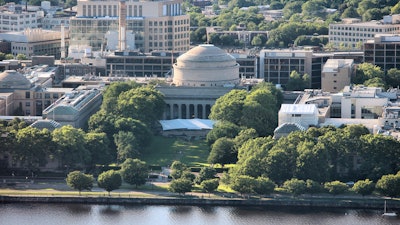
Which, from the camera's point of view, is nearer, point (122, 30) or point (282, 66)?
point (282, 66)

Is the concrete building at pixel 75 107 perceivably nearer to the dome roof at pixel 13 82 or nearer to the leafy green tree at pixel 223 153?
the dome roof at pixel 13 82

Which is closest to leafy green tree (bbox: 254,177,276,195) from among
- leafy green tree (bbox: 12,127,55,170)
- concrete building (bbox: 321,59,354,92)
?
leafy green tree (bbox: 12,127,55,170)

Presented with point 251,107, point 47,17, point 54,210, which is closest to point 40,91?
point 251,107

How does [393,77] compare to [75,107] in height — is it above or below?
above

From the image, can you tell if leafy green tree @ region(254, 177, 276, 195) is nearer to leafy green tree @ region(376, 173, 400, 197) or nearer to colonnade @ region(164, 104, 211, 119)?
leafy green tree @ region(376, 173, 400, 197)

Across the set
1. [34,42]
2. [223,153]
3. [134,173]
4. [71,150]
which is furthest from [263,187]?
[34,42]

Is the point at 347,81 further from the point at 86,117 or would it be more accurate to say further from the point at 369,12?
the point at 369,12

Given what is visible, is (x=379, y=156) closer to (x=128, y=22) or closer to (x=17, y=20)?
(x=128, y=22)
